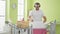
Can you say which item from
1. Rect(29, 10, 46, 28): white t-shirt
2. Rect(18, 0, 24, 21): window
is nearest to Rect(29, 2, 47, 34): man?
Rect(29, 10, 46, 28): white t-shirt

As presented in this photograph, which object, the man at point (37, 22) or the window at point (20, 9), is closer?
the man at point (37, 22)

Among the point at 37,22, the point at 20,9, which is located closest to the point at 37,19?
the point at 37,22

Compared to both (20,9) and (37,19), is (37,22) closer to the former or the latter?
(37,19)

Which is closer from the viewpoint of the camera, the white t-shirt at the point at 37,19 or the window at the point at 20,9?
the white t-shirt at the point at 37,19

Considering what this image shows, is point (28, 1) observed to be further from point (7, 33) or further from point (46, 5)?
point (7, 33)

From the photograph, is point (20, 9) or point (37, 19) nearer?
point (37, 19)

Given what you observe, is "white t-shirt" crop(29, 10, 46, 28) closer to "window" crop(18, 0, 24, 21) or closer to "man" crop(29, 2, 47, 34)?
"man" crop(29, 2, 47, 34)

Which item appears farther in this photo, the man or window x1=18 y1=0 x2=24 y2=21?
window x1=18 y1=0 x2=24 y2=21

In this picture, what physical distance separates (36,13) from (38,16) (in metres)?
0.07

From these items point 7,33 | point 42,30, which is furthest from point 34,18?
point 7,33

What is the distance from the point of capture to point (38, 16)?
10.1 ft

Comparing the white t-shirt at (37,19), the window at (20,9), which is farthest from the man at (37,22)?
the window at (20,9)

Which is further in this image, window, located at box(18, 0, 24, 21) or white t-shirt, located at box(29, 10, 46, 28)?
window, located at box(18, 0, 24, 21)

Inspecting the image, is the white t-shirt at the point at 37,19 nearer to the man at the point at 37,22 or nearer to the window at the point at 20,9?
the man at the point at 37,22
